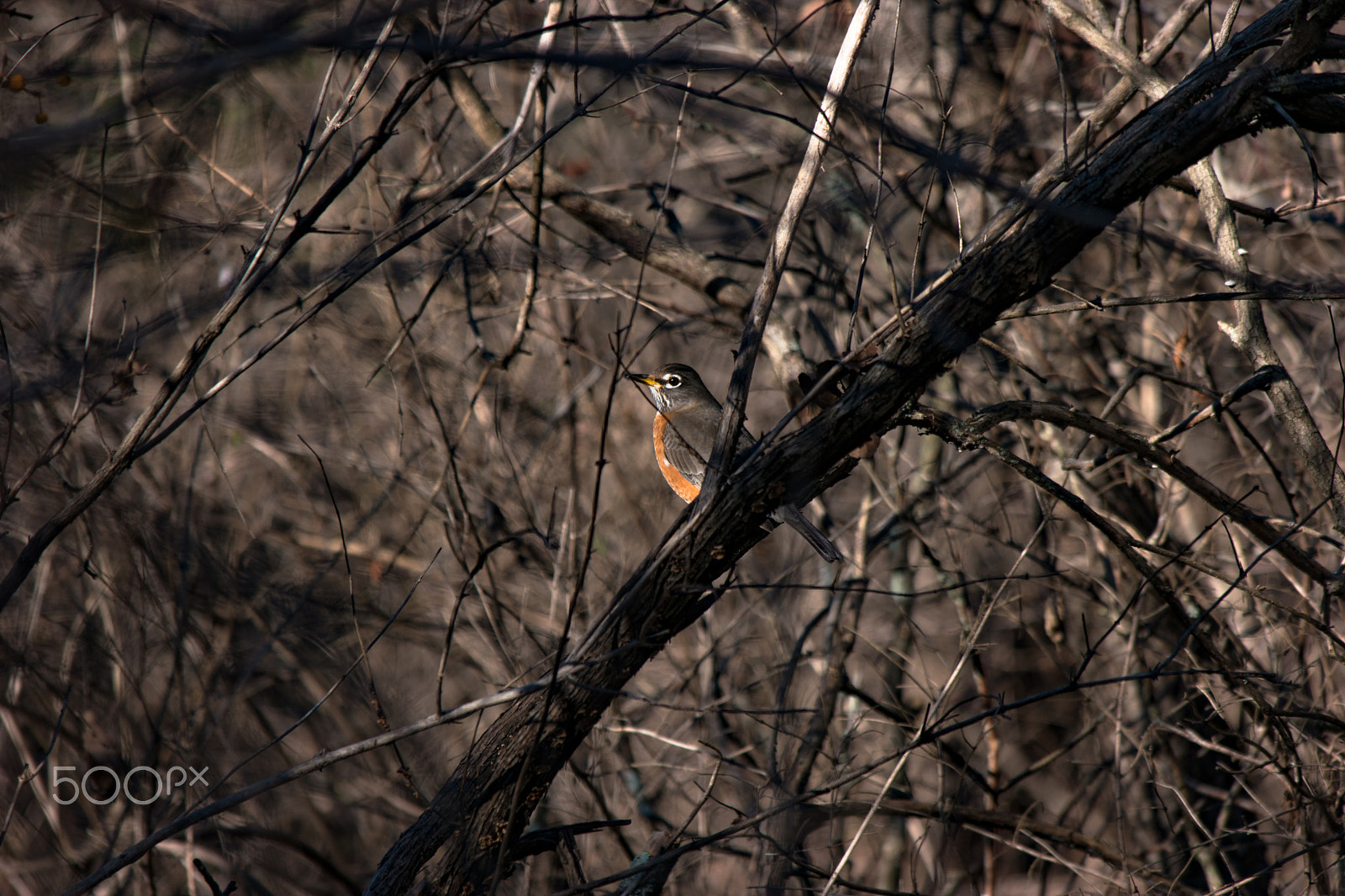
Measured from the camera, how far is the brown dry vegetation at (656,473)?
299cm

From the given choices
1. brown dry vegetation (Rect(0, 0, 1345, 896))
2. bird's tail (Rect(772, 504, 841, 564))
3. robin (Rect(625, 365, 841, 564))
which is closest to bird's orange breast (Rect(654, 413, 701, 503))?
robin (Rect(625, 365, 841, 564))

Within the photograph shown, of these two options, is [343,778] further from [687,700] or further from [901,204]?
[901,204]

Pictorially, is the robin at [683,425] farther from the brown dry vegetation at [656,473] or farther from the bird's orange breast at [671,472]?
the brown dry vegetation at [656,473]

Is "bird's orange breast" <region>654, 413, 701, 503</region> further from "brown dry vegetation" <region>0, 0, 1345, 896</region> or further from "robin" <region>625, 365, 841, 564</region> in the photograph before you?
"brown dry vegetation" <region>0, 0, 1345, 896</region>

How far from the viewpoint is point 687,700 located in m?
6.45

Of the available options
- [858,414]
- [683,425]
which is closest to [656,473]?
[683,425]

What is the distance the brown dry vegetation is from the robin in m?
0.53

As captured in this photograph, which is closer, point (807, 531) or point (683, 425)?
point (807, 531)

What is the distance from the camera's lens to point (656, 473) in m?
7.48

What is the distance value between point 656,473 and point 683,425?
1772 mm

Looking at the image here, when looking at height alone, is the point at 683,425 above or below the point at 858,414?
above

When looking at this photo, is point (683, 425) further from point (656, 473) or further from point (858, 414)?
point (858, 414)

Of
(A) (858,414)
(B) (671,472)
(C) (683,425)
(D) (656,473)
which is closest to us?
(A) (858,414)

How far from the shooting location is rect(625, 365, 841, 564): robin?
5.41 metres
